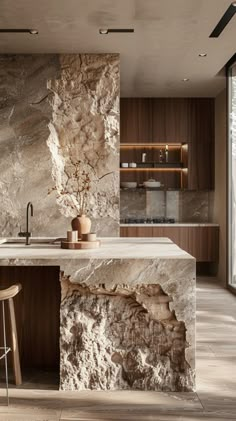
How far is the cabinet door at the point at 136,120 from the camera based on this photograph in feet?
28.2

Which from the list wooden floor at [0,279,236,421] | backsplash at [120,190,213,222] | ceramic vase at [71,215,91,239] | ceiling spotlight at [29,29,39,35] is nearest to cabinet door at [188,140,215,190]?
backsplash at [120,190,213,222]

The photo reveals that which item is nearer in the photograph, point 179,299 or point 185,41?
point 179,299

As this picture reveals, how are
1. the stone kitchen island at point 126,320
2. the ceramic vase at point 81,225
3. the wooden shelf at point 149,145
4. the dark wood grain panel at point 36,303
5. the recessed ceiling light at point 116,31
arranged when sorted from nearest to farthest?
the stone kitchen island at point 126,320 → the dark wood grain panel at point 36,303 → the ceramic vase at point 81,225 → the recessed ceiling light at point 116,31 → the wooden shelf at point 149,145

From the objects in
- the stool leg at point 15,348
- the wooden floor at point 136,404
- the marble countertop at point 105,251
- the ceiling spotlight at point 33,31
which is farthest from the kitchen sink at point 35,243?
the ceiling spotlight at point 33,31

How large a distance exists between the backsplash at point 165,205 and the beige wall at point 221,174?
470 millimetres

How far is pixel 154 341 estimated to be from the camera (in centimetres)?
336

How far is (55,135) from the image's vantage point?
602 cm

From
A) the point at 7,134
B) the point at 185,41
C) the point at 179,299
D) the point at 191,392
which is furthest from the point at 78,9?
the point at 191,392

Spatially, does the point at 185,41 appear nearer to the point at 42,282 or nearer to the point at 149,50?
the point at 149,50

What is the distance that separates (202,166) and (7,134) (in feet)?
11.8

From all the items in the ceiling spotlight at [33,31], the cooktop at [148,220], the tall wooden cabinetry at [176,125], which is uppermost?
the ceiling spotlight at [33,31]

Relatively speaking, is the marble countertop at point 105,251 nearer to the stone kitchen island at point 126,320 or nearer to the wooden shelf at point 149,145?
the stone kitchen island at point 126,320

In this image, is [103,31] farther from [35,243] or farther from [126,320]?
[126,320]

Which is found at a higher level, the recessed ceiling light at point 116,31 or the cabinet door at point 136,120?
the recessed ceiling light at point 116,31
